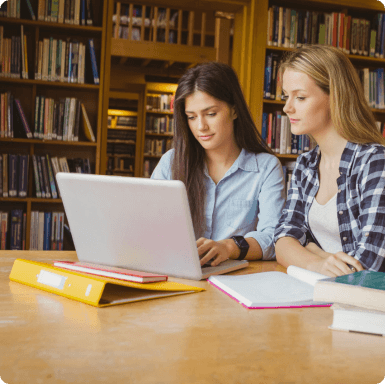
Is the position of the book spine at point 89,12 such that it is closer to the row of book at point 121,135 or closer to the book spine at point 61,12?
the book spine at point 61,12

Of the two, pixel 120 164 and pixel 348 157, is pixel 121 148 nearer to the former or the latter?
pixel 120 164

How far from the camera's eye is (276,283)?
933 millimetres

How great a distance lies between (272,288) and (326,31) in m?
2.98

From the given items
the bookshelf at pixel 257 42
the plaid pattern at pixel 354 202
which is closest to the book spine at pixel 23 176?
the bookshelf at pixel 257 42

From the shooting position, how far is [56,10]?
9.86 feet

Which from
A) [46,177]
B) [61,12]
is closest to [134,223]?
[46,177]

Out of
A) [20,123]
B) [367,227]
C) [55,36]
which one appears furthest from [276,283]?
[55,36]

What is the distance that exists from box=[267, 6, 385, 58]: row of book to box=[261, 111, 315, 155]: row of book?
0.54 metres

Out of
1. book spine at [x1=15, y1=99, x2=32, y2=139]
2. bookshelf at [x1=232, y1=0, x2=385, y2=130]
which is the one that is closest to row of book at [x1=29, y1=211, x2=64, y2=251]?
book spine at [x1=15, y1=99, x2=32, y2=139]

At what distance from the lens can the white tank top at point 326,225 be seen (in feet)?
4.49

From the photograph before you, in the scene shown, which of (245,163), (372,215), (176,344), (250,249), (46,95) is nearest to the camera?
(176,344)

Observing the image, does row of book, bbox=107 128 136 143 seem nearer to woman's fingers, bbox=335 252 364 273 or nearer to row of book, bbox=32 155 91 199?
row of book, bbox=32 155 91 199

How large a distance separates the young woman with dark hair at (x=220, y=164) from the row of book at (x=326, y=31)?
5.89 feet

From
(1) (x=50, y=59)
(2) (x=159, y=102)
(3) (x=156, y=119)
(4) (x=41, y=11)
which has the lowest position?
(3) (x=156, y=119)
